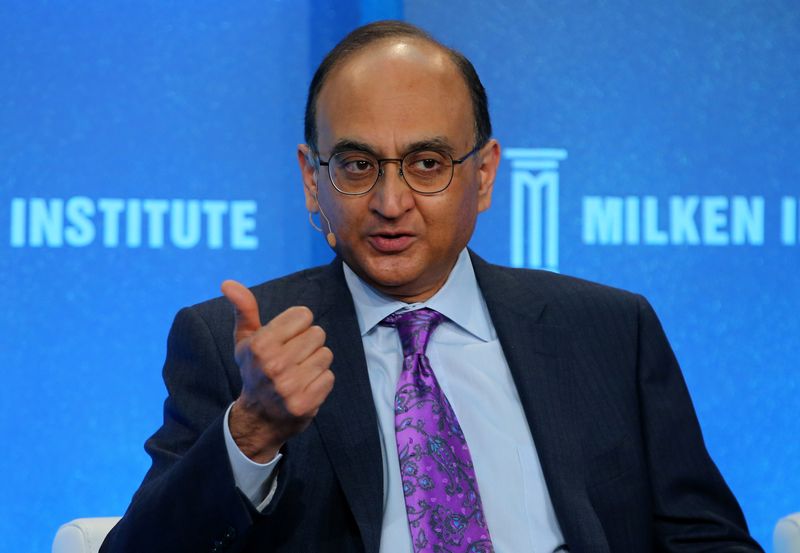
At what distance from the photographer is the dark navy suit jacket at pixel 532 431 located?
1.61 metres

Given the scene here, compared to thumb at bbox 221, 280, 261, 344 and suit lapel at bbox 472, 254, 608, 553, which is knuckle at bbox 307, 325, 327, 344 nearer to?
thumb at bbox 221, 280, 261, 344

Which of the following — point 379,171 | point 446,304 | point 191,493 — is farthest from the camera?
point 446,304

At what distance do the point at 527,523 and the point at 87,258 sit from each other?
5.50 ft

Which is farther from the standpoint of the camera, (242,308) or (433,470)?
(433,470)

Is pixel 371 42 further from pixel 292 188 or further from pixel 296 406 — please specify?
pixel 292 188

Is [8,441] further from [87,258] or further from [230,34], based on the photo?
[230,34]

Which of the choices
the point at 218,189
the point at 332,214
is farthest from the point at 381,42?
the point at 218,189

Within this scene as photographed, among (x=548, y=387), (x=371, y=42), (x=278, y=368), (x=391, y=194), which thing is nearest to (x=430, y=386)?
(x=548, y=387)

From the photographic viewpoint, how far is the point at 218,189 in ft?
10.0

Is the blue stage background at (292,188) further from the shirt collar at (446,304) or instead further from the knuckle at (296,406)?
the knuckle at (296,406)

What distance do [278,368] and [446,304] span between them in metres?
0.59

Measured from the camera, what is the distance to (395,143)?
1853 millimetres

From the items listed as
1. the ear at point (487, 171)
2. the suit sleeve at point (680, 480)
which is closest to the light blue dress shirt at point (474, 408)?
the ear at point (487, 171)

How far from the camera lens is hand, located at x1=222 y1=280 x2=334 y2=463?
1.48 meters
